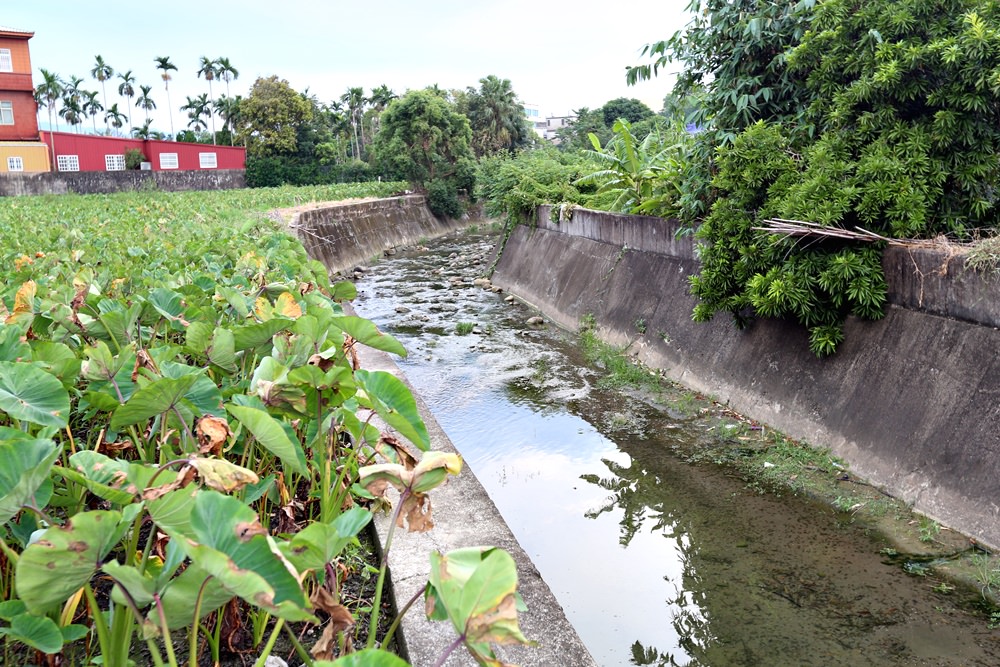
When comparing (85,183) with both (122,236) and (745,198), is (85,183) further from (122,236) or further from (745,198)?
(745,198)

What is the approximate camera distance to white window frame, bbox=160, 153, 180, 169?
39781mm

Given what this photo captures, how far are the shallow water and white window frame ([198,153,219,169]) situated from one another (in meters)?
37.1

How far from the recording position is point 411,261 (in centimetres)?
1919

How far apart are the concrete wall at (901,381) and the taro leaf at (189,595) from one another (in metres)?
3.76

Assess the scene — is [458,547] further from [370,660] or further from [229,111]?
[229,111]

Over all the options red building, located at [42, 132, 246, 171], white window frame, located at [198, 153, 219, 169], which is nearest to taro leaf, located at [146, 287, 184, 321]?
red building, located at [42, 132, 246, 171]

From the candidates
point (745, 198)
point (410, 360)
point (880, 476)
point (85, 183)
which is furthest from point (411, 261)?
point (85, 183)

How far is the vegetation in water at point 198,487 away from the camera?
1224mm

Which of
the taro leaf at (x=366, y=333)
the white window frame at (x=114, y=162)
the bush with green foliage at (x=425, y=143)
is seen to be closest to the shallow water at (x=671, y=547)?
the taro leaf at (x=366, y=333)

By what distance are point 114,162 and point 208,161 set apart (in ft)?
14.8

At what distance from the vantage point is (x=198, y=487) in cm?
168

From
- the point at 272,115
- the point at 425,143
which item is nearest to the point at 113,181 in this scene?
the point at 272,115

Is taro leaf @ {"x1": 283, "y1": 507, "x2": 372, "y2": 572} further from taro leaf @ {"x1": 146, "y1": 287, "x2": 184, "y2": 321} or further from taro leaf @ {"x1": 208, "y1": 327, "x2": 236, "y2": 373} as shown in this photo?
taro leaf @ {"x1": 146, "y1": 287, "x2": 184, "y2": 321}

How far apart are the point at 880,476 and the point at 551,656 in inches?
120
